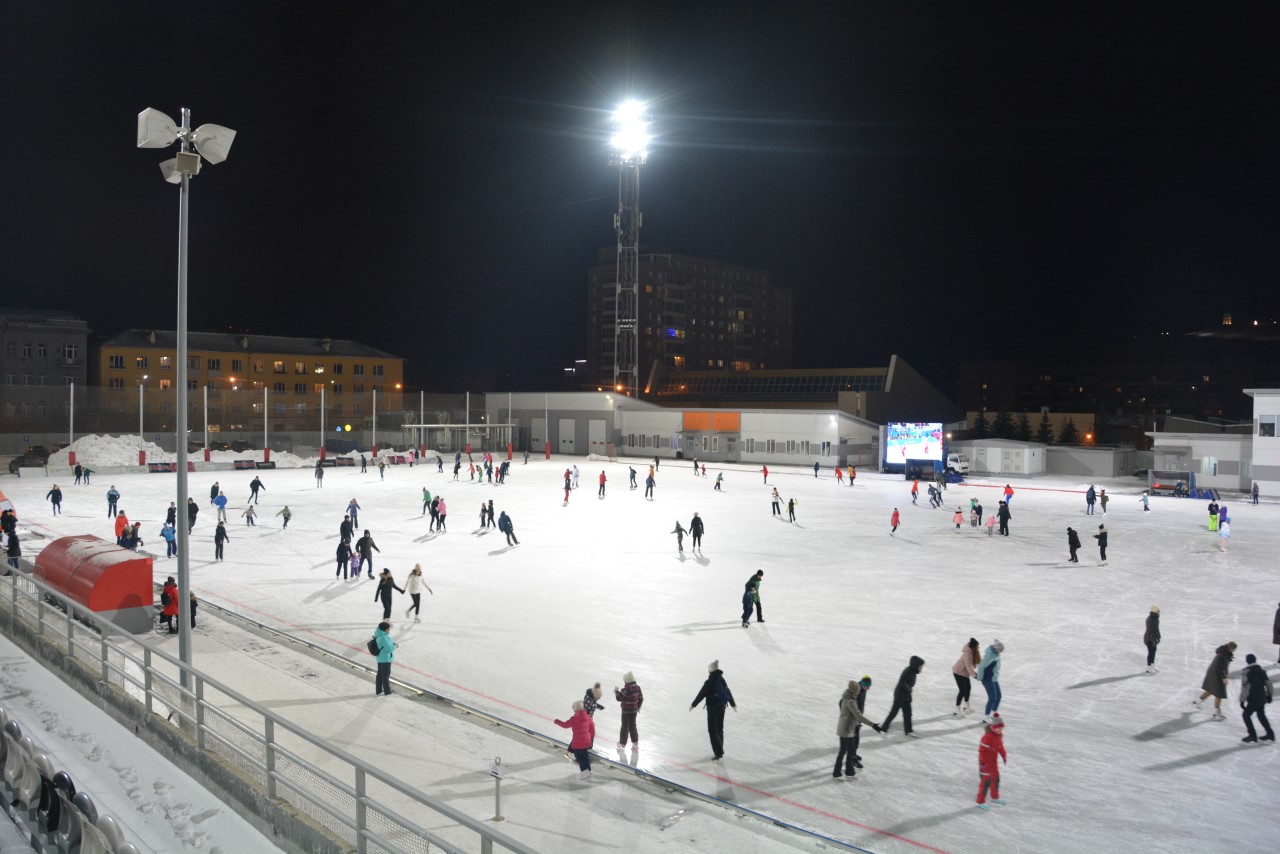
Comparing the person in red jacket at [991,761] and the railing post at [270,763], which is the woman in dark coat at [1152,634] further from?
the railing post at [270,763]

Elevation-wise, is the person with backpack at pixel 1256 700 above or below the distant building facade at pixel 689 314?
below

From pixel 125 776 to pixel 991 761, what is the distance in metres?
8.86

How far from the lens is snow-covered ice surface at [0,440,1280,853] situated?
8.72 meters

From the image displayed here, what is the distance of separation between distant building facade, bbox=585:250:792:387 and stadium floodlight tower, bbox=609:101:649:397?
53.1 meters

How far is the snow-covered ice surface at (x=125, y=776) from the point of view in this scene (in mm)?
6820

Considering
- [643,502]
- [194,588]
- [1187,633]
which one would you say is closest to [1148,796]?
[1187,633]

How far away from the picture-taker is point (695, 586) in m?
19.7

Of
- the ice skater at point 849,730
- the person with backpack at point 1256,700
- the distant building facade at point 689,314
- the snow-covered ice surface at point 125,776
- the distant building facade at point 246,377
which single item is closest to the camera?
the snow-covered ice surface at point 125,776

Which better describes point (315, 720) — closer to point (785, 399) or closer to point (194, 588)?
point (194, 588)

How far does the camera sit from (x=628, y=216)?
251 feet

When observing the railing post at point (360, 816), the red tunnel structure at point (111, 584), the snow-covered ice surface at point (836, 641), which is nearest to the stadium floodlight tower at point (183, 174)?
the snow-covered ice surface at point (836, 641)

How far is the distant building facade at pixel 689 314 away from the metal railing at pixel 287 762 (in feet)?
401

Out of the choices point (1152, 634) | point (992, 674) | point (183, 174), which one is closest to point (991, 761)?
point (992, 674)

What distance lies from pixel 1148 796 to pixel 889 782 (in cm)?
281
